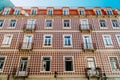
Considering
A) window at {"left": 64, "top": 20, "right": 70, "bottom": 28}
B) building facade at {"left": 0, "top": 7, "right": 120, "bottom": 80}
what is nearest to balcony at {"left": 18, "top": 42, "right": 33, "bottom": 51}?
building facade at {"left": 0, "top": 7, "right": 120, "bottom": 80}

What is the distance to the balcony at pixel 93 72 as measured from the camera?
56.9 ft

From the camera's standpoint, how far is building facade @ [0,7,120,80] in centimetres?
1800

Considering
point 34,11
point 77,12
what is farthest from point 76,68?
point 34,11

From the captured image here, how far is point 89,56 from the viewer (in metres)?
19.3

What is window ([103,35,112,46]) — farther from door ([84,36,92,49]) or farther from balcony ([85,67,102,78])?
balcony ([85,67,102,78])

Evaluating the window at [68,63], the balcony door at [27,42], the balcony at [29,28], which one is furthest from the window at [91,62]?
the balcony at [29,28]

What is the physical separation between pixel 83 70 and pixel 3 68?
10590mm

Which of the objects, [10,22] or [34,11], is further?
[34,11]

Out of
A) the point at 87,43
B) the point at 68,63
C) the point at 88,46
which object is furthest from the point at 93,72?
the point at 87,43

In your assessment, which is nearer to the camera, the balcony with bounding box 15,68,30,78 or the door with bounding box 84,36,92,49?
the balcony with bounding box 15,68,30,78

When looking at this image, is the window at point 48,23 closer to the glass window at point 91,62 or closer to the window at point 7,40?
the window at point 7,40

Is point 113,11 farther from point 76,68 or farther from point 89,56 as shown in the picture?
point 76,68

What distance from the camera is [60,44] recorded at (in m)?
20.3

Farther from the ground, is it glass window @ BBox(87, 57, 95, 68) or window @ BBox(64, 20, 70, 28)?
window @ BBox(64, 20, 70, 28)
